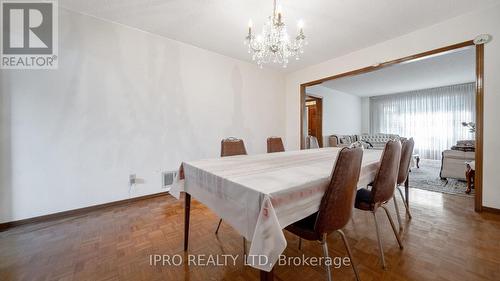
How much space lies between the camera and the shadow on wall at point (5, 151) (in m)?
1.92

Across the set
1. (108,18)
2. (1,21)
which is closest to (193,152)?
(108,18)

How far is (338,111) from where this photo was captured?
658cm

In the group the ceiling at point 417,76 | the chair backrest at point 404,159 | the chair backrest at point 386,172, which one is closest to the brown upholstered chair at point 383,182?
the chair backrest at point 386,172

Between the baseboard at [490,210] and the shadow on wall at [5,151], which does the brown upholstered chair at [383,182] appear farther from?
the shadow on wall at [5,151]

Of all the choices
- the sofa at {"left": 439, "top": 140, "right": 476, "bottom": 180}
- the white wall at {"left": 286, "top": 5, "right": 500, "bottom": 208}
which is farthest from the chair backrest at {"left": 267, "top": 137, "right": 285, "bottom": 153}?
the sofa at {"left": 439, "top": 140, "right": 476, "bottom": 180}

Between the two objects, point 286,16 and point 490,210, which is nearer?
point 490,210

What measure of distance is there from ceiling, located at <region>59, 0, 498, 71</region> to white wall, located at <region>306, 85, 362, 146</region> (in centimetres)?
263

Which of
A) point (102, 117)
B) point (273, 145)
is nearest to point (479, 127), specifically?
point (273, 145)

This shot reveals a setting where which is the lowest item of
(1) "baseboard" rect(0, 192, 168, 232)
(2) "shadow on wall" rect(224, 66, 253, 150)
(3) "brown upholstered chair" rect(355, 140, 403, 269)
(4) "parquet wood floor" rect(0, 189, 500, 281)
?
(4) "parquet wood floor" rect(0, 189, 500, 281)

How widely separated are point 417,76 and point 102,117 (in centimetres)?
709

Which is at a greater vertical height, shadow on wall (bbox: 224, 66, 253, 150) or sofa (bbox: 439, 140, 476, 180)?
shadow on wall (bbox: 224, 66, 253, 150)

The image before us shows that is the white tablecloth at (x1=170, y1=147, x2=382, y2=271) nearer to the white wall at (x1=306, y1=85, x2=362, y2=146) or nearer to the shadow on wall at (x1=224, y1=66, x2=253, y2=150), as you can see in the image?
the shadow on wall at (x1=224, y1=66, x2=253, y2=150)

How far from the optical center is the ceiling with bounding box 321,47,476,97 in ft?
12.7

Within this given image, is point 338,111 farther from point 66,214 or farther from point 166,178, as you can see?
point 66,214
